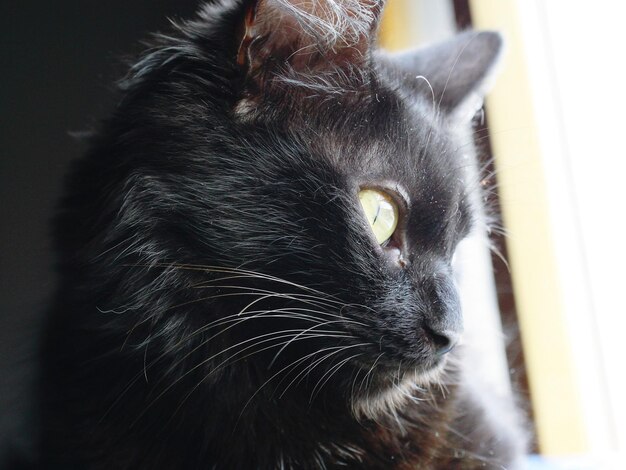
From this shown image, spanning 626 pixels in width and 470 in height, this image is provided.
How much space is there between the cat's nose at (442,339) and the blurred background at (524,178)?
301 millimetres

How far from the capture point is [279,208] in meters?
0.77

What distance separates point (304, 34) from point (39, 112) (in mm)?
497

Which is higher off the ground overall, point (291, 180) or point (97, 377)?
point (291, 180)

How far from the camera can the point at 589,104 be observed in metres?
0.98

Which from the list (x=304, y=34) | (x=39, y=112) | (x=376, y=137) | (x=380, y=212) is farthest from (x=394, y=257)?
(x=39, y=112)

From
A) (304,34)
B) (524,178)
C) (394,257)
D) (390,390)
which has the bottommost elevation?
(390,390)

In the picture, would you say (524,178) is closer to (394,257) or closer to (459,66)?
(459,66)

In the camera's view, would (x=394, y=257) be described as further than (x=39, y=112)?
No

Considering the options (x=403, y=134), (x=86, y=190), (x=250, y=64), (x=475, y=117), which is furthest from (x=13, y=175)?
(x=475, y=117)

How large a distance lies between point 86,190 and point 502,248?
0.69m

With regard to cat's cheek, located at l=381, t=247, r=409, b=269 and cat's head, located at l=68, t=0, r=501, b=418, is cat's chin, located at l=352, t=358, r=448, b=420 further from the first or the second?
cat's cheek, located at l=381, t=247, r=409, b=269

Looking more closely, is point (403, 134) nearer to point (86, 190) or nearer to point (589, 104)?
point (589, 104)

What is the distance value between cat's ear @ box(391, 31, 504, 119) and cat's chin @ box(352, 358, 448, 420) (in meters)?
0.43

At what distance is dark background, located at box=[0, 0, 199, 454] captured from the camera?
36.5 inches
